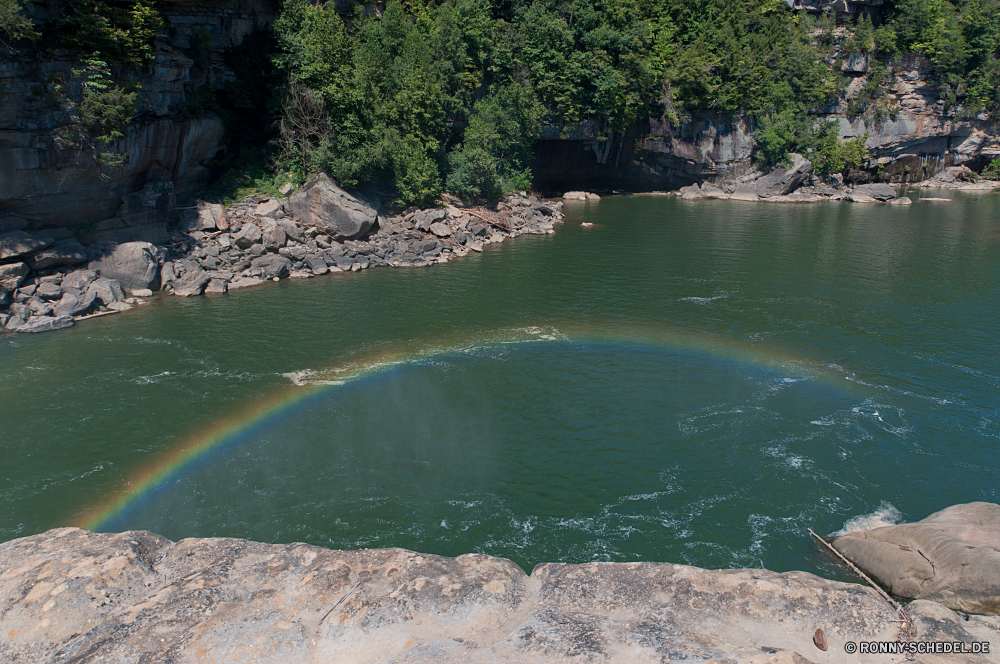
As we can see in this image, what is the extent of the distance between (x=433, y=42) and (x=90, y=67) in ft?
76.2

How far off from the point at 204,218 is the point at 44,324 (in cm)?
1109

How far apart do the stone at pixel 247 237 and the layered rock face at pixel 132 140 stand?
373 centimetres

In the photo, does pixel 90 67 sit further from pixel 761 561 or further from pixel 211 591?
pixel 761 561

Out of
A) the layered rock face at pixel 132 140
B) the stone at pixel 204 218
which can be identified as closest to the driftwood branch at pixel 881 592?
the layered rock face at pixel 132 140

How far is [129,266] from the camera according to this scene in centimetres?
2925

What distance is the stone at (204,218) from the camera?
33.8 meters

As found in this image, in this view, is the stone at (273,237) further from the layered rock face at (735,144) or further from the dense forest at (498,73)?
the layered rock face at (735,144)

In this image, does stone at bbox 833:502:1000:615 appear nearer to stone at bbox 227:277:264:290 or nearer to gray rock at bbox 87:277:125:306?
stone at bbox 227:277:264:290

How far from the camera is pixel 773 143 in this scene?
58.2 metres

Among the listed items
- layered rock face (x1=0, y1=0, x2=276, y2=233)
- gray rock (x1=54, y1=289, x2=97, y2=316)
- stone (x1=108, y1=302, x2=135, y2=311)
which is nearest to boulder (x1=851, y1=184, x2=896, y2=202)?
layered rock face (x1=0, y1=0, x2=276, y2=233)

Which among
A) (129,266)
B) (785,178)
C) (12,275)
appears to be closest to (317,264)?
(129,266)

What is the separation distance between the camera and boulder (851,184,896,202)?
56.6 meters

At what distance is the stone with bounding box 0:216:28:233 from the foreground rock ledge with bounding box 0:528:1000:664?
23.8 m

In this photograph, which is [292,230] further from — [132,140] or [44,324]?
[44,324]
